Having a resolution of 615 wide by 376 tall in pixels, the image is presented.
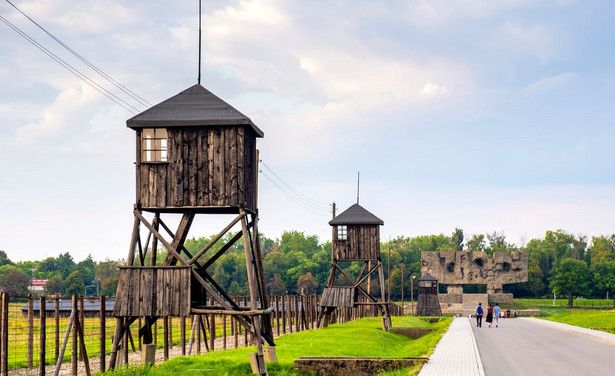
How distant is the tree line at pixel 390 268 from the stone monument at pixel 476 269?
8892 mm

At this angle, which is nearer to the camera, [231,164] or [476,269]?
[231,164]

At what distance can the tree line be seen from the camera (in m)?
124

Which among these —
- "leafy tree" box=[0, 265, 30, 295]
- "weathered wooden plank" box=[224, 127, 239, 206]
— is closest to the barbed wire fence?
"weathered wooden plank" box=[224, 127, 239, 206]

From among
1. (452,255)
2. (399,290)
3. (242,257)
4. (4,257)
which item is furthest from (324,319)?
(4,257)

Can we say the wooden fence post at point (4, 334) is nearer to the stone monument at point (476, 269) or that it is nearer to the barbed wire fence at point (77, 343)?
the barbed wire fence at point (77, 343)

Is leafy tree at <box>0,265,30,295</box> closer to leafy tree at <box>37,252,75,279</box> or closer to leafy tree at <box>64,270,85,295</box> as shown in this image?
leafy tree at <box>64,270,85,295</box>

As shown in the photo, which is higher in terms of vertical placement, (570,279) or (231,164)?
(231,164)

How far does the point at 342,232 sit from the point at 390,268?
96.4 meters

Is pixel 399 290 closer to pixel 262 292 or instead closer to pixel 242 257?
pixel 242 257

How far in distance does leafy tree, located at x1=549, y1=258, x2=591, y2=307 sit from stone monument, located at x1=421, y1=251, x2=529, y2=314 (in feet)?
64.7

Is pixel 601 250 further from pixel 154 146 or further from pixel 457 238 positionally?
pixel 154 146

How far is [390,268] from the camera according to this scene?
14500 cm

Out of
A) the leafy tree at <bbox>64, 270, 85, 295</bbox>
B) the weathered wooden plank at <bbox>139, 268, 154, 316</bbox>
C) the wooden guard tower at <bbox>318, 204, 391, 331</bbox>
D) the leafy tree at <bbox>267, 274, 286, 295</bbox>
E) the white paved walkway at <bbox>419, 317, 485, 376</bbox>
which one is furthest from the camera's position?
the leafy tree at <bbox>267, 274, 286, 295</bbox>

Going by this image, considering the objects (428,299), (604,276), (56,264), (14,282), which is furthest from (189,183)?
(56,264)
